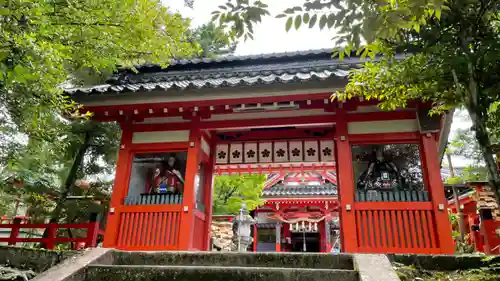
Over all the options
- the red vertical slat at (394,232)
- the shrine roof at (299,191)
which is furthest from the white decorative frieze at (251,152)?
the shrine roof at (299,191)

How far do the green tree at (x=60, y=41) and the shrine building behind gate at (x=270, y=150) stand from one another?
134cm

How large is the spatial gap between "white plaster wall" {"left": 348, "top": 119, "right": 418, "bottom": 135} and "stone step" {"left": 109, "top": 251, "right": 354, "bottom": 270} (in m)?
3.21

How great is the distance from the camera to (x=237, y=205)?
43.7 ft

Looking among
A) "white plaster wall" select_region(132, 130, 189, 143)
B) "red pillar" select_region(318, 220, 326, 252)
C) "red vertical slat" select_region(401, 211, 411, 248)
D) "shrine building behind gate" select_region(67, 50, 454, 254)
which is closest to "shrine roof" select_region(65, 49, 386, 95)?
"shrine building behind gate" select_region(67, 50, 454, 254)

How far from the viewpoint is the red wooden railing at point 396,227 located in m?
5.71

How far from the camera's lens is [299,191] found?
15125mm

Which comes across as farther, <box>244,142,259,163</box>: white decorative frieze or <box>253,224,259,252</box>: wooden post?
<box>253,224,259,252</box>: wooden post

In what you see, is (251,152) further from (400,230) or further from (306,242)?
(306,242)

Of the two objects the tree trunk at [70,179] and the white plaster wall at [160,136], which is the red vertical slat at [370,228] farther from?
the tree trunk at [70,179]

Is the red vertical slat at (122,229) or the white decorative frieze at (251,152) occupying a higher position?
the white decorative frieze at (251,152)

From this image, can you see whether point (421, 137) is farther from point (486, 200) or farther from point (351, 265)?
point (486, 200)

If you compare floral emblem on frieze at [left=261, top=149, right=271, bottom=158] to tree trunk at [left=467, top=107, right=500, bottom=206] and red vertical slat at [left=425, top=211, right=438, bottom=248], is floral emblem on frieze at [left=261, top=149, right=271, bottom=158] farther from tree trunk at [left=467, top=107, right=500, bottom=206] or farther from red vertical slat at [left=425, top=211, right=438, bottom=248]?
tree trunk at [left=467, top=107, right=500, bottom=206]

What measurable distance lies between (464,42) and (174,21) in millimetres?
4041

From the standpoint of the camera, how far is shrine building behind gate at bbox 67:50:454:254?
5.86 metres
